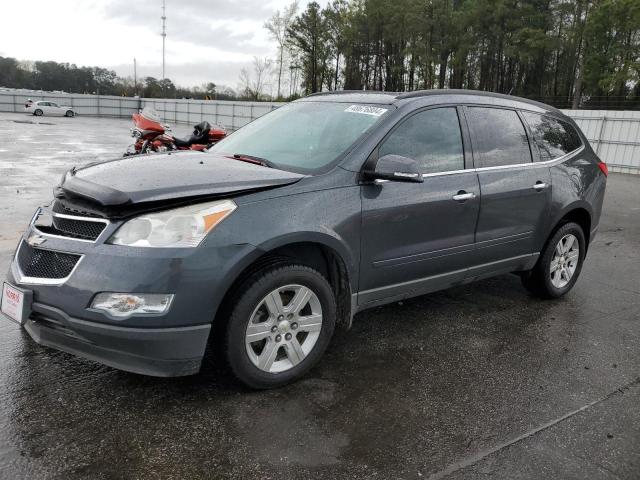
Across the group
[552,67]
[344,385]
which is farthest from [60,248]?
[552,67]

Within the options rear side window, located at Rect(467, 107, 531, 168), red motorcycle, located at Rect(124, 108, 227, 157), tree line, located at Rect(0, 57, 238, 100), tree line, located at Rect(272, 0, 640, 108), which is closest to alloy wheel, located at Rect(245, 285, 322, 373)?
rear side window, located at Rect(467, 107, 531, 168)

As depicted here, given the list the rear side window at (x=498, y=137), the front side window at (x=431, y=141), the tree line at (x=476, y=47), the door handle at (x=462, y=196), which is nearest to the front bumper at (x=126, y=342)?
the front side window at (x=431, y=141)

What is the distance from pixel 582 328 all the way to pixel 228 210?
3127 millimetres

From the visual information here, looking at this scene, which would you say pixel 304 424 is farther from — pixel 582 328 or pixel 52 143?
pixel 52 143

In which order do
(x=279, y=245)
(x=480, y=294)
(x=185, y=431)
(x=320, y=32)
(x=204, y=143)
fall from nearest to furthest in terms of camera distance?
(x=185, y=431) → (x=279, y=245) → (x=480, y=294) → (x=204, y=143) → (x=320, y=32)

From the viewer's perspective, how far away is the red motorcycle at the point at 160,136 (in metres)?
9.03

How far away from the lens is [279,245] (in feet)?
10.0

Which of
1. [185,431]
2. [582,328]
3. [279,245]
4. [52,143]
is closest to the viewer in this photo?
[185,431]

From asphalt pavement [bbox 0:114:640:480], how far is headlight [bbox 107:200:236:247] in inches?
35.3

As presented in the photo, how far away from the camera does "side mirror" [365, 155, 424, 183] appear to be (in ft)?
11.0

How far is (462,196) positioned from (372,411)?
5.58ft

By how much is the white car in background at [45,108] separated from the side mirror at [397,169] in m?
44.8

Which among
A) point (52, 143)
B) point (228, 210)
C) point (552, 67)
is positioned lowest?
point (52, 143)

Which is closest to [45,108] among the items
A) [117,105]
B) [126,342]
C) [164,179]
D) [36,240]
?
[117,105]
